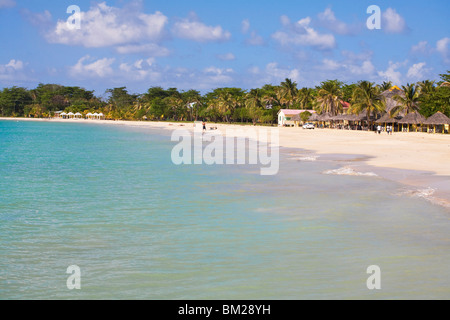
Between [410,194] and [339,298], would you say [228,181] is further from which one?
[339,298]

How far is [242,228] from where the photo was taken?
9.77m

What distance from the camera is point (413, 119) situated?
55.1 m

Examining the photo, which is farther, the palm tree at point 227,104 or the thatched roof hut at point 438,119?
the palm tree at point 227,104

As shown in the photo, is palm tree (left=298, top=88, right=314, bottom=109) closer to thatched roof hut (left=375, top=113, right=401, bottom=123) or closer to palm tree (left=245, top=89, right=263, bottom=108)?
palm tree (left=245, top=89, right=263, bottom=108)

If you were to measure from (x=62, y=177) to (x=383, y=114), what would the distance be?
2151 inches

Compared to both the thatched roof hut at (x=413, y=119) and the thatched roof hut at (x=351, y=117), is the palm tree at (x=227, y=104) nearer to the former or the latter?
the thatched roof hut at (x=351, y=117)

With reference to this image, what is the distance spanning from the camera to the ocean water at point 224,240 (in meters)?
6.51

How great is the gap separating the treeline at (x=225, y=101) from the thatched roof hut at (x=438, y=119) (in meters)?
2.02

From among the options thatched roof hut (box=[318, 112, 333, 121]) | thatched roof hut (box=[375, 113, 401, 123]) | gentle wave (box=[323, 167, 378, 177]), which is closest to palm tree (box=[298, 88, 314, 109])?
thatched roof hut (box=[318, 112, 333, 121])

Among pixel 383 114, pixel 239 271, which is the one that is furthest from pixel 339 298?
pixel 383 114

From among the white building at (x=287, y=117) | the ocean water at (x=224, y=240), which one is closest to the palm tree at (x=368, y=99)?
the white building at (x=287, y=117)

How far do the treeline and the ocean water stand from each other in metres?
45.2

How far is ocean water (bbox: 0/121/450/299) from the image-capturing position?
6512 mm

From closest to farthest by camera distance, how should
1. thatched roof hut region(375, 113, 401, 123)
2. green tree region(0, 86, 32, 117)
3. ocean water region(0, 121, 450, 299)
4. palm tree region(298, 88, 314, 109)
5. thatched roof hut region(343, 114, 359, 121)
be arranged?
ocean water region(0, 121, 450, 299)
thatched roof hut region(375, 113, 401, 123)
thatched roof hut region(343, 114, 359, 121)
palm tree region(298, 88, 314, 109)
green tree region(0, 86, 32, 117)
